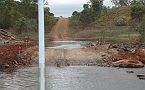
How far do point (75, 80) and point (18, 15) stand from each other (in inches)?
2011

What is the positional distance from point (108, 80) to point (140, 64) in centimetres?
830

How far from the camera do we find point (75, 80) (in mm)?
20266

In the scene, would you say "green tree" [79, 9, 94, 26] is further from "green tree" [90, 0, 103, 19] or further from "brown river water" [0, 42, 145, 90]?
"brown river water" [0, 42, 145, 90]

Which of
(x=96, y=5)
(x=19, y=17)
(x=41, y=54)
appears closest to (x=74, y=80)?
(x=41, y=54)

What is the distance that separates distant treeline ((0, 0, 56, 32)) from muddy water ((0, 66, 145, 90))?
124 ft

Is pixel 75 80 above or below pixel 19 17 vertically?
below

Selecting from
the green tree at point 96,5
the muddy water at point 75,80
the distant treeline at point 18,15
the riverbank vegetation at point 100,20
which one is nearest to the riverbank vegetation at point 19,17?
the distant treeline at point 18,15

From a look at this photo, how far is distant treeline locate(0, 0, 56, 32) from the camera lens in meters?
62.8

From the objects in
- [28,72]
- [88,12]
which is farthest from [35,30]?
[28,72]

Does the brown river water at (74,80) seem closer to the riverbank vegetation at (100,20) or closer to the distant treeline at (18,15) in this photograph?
the distant treeline at (18,15)

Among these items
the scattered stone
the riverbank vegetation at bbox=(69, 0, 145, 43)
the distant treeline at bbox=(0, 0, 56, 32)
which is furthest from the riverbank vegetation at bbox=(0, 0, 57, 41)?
the scattered stone

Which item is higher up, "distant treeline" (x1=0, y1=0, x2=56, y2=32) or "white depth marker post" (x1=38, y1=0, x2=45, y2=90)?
"distant treeline" (x1=0, y1=0, x2=56, y2=32)

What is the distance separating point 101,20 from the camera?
88625mm

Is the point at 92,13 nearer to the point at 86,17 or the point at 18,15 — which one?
the point at 86,17
